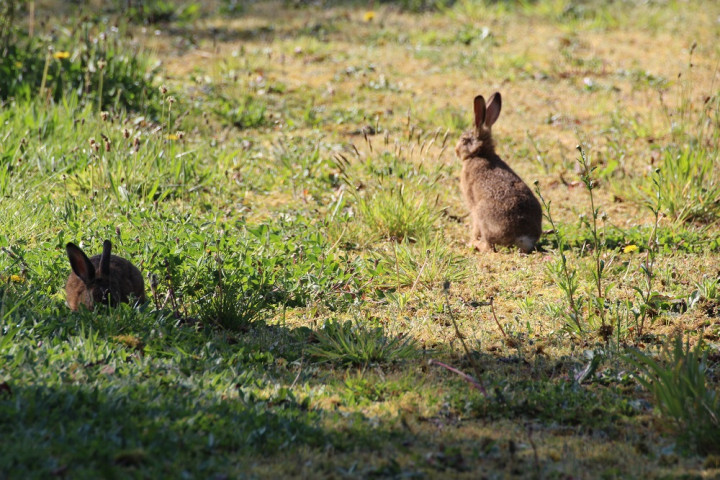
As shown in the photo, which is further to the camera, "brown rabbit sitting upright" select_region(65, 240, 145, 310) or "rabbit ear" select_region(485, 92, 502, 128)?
"rabbit ear" select_region(485, 92, 502, 128)

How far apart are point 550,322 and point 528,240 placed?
4.02 feet

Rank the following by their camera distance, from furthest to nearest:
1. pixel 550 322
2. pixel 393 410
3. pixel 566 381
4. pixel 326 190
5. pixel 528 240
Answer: pixel 326 190, pixel 528 240, pixel 550 322, pixel 566 381, pixel 393 410

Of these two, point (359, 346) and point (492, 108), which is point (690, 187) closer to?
point (492, 108)

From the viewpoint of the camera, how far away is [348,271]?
19.4 ft

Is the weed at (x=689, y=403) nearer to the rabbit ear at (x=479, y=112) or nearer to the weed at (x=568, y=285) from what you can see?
the weed at (x=568, y=285)

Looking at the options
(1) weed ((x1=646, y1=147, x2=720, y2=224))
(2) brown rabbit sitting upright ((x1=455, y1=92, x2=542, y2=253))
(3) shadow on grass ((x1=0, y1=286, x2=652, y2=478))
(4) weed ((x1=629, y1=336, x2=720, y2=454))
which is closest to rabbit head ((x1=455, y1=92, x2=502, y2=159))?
(2) brown rabbit sitting upright ((x1=455, y1=92, x2=542, y2=253))

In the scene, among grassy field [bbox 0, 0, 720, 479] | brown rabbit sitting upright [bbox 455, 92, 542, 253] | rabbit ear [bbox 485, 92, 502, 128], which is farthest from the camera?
rabbit ear [bbox 485, 92, 502, 128]

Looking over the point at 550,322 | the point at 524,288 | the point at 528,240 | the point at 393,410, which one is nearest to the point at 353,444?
the point at 393,410

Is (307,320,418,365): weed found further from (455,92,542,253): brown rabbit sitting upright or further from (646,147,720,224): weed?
(646,147,720,224): weed

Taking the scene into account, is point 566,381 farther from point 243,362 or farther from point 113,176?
point 113,176

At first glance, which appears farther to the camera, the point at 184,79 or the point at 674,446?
the point at 184,79

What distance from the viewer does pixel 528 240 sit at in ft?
20.5

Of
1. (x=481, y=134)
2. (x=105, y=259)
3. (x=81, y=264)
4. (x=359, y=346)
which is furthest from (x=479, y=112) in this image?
(x=81, y=264)

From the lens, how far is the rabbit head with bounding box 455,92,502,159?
661 centimetres
